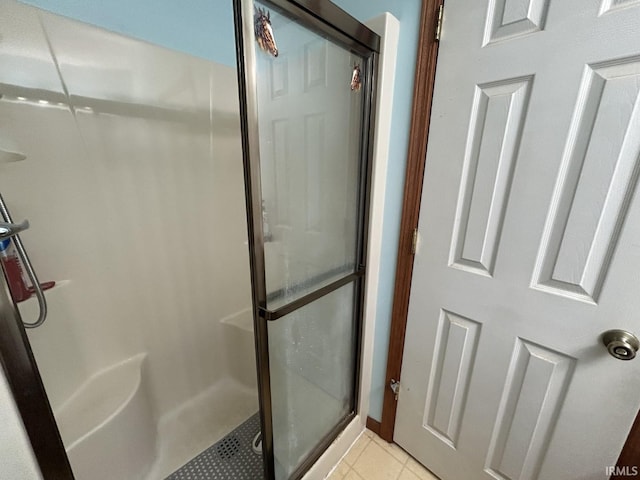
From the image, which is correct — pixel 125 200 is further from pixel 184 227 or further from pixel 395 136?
pixel 395 136

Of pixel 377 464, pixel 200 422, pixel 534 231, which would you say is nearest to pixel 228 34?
pixel 534 231

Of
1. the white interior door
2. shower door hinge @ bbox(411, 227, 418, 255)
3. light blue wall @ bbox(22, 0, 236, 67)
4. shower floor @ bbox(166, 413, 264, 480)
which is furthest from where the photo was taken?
shower floor @ bbox(166, 413, 264, 480)

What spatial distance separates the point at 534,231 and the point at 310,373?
38.8 inches

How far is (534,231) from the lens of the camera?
2.49ft

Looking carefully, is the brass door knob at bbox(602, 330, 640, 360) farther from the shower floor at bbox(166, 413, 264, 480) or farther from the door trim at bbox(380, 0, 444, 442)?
the shower floor at bbox(166, 413, 264, 480)

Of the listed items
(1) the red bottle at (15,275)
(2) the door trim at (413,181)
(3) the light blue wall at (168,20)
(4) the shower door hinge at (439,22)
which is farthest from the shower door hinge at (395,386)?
(3) the light blue wall at (168,20)

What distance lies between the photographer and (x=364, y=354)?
1.23 m

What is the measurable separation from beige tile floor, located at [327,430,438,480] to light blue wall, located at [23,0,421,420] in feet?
0.95

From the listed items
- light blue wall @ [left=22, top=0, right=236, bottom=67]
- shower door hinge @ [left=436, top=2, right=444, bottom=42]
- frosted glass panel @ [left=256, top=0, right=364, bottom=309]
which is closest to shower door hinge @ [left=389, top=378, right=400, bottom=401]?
frosted glass panel @ [left=256, top=0, right=364, bottom=309]

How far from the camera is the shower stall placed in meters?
0.77

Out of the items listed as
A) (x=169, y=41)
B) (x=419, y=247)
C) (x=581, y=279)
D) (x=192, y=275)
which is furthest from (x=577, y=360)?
(x=169, y=41)

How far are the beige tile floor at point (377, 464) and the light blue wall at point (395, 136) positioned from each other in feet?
1.35

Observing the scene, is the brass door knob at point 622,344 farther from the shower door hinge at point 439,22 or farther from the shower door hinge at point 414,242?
the shower door hinge at point 439,22

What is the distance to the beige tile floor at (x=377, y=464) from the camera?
1.18 m
